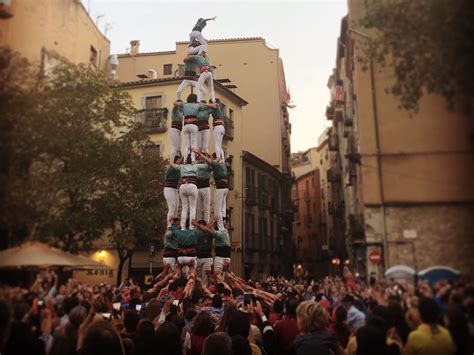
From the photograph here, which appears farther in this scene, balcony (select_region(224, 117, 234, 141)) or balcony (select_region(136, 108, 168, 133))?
balcony (select_region(224, 117, 234, 141))

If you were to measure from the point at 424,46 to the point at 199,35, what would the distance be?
6037 mm

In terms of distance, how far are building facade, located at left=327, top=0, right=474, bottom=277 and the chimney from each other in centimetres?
214

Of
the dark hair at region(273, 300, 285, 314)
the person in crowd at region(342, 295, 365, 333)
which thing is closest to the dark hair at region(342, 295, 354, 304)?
the person in crowd at region(342, 295, 365, 333)

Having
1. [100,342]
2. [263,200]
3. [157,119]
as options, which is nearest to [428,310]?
[100,342]

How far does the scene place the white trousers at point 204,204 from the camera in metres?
11.5

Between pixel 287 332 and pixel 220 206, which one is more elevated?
pixel 220 206

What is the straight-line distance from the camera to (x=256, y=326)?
17.9 feet

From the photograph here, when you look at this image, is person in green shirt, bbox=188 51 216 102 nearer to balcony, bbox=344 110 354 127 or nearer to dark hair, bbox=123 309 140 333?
dark hair, bbox=123 309 140 333

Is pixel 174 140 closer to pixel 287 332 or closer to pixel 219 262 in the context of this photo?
pixel 219 262

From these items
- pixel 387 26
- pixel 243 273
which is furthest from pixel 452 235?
pixel 243 273

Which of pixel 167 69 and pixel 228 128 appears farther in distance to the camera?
pixel 228 128

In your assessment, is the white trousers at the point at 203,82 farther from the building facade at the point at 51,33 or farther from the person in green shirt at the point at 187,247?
the building facade at the point at 51,33

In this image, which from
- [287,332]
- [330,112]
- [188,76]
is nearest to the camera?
[330,112]

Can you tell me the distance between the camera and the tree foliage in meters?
3.17
